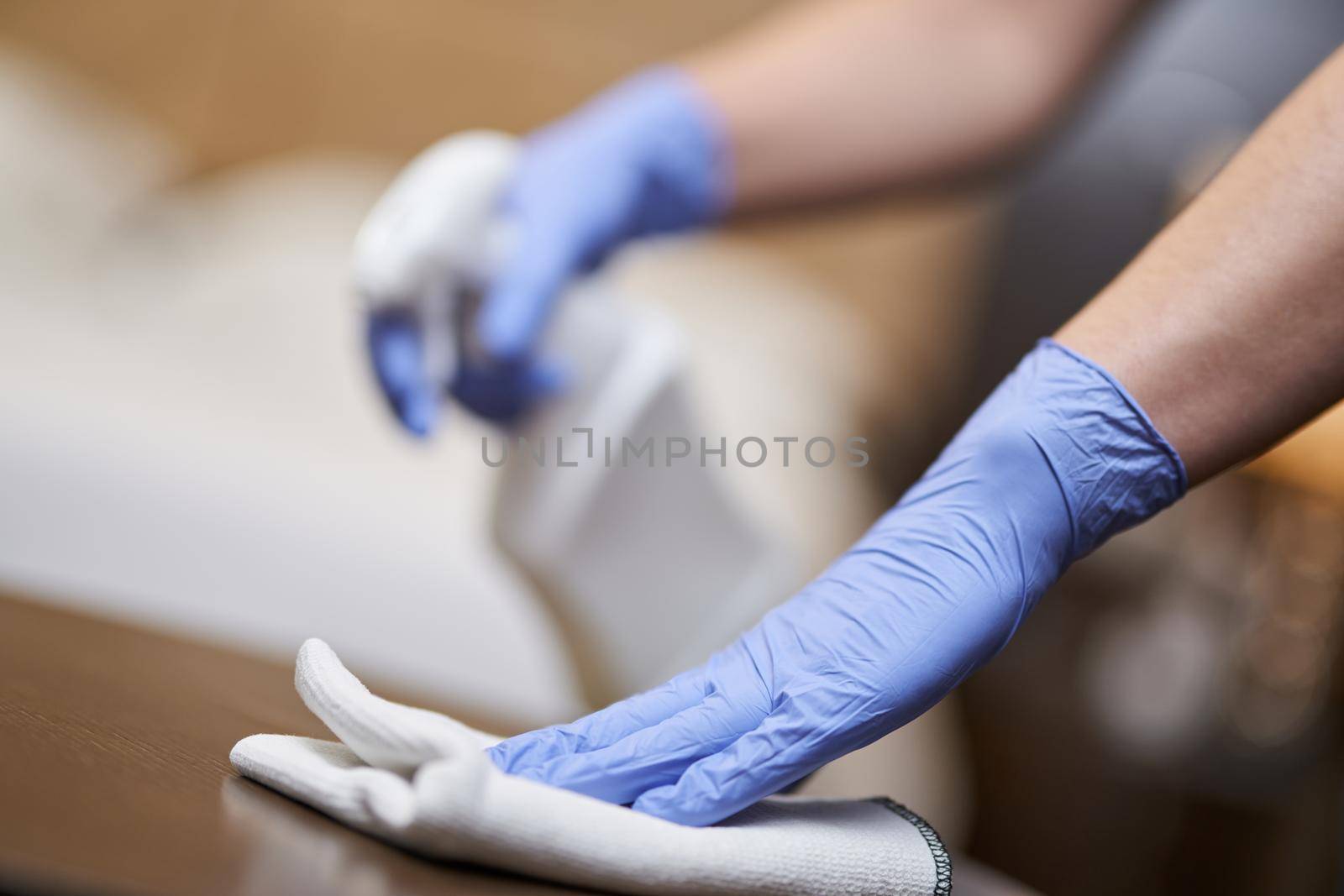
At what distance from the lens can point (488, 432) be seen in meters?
1.44

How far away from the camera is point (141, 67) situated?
2434 mm

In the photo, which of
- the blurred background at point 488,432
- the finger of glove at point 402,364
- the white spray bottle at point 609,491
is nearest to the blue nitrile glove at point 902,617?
the blurred background at point 488,432

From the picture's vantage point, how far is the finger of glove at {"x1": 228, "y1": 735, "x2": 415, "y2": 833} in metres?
0.38

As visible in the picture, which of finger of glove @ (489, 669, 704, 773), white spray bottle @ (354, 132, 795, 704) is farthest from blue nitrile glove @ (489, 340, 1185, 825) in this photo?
white spray bottle @ (354, 132, 795, 704)

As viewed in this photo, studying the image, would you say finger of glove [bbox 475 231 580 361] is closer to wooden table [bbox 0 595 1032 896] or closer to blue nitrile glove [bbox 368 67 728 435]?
blue nitrile glove [bbox 368 67 728 435]

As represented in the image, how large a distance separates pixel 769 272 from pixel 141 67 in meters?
1.47

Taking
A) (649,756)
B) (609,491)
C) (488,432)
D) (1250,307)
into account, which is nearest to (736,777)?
(649,756)

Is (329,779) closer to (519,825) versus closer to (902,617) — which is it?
(519,825)

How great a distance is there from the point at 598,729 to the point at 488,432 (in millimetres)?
1001

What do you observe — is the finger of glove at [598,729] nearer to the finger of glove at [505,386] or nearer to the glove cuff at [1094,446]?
the glove cuff at [1094,446]

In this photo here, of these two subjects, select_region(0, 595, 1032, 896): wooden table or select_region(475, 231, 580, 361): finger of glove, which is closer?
select_region(0, 595, 1032, 896): wooden table

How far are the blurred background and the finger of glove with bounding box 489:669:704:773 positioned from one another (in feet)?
1.13

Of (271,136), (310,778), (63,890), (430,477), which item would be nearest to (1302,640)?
(430,477)

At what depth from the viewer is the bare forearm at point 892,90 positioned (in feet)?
3.47
